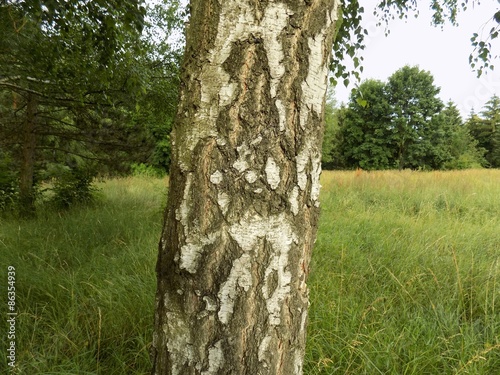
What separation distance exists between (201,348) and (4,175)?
643 centimetres

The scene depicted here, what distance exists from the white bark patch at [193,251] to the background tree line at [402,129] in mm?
26097

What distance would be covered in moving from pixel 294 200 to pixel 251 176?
133mm

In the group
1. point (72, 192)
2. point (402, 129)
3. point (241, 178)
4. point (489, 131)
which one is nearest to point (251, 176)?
point (241, 178)

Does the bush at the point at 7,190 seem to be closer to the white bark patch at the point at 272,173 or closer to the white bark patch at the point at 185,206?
the white bark patch at the point at 185,206

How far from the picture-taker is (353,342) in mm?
1387

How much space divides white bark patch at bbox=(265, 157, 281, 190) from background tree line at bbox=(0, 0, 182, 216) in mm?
1835

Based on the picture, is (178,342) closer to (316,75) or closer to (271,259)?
(271,259)

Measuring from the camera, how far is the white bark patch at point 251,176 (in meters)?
0.77

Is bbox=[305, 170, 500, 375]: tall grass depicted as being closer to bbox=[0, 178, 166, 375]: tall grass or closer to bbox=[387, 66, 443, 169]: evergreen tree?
bbox=[0, 178, 166, 375]: tall grass

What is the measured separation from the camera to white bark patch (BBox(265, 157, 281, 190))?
0.78m

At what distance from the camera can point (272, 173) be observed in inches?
30.7

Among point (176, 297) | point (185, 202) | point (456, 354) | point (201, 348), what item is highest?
point (185, 202)

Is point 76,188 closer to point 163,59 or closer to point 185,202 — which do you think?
point 163,59

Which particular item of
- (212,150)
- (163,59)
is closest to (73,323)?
(212,150)
